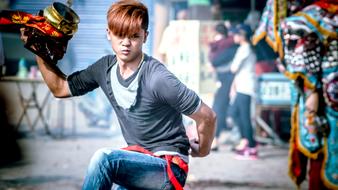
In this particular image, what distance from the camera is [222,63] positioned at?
8094 millimetres

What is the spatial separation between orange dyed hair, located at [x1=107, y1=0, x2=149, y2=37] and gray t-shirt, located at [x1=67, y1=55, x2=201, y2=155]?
0.18m

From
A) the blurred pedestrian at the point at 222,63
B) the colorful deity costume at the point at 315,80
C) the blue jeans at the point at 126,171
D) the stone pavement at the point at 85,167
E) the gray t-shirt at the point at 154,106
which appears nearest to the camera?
the blue jeans at the point at 126,171

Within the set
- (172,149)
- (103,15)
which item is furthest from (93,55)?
(172,149)

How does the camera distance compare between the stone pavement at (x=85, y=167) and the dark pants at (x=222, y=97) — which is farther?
the dark pants at (x=222, y=97)

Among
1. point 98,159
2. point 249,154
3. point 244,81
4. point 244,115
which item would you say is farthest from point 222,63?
point 98,159

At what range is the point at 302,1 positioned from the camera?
4.86 m

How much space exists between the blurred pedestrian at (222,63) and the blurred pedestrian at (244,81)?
12cm

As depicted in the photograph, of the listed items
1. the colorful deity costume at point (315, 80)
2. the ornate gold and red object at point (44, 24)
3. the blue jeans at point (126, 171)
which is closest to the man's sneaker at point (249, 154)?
the colorful deity costume at point (315, 80)

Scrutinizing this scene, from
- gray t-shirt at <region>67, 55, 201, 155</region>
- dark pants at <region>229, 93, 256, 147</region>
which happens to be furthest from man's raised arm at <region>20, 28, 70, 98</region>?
dark pants at <region>229, 93, 256, 147</region>

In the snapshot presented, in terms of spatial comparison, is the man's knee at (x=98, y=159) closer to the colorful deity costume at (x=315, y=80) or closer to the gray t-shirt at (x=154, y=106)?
the gray t-shirt at (x=154, y=106)

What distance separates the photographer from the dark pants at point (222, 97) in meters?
8.13

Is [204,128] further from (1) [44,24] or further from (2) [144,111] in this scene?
(1) [44,24]

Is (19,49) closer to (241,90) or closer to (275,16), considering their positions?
(241,90)

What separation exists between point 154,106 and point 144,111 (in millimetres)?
60
